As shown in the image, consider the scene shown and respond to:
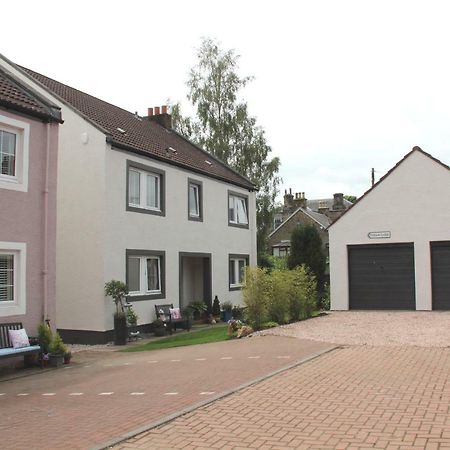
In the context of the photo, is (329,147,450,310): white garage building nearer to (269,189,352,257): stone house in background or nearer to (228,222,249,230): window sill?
(228,222,249,230): window sill

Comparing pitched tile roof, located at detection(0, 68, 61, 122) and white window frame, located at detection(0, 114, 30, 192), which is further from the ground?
pitched tile roof, located at detection(0, 68, 61, 122)

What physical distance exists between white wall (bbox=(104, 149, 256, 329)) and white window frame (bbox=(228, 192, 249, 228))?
277 millimetres

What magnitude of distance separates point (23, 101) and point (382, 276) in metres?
15.1

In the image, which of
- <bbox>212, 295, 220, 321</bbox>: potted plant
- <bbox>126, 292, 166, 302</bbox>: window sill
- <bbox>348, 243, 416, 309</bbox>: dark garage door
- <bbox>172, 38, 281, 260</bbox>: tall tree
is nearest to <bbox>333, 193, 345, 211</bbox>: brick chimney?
<bbox>172, 38, 281, 260</bbox>: tall tree

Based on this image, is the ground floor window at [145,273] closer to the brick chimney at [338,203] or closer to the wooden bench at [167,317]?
the wooden bench at [167,317]

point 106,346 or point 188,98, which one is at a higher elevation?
point 188,98

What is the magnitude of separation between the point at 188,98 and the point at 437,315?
1930cm

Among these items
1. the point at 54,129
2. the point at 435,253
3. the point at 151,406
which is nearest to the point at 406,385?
the point at 151,406

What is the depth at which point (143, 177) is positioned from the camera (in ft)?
63.0

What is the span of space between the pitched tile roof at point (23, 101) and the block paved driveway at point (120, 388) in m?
5.77

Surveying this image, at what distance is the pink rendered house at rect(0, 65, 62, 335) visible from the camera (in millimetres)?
12289

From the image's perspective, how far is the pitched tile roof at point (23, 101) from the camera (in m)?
12.4

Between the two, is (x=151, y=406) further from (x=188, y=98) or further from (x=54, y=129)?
(x=188, y=98)

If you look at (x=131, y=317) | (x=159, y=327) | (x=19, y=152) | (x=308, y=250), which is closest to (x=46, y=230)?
(x=19, y=152)
